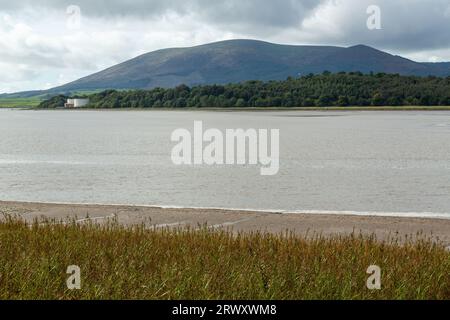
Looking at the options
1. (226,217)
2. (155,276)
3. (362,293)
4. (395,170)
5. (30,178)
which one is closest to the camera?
(362,293)

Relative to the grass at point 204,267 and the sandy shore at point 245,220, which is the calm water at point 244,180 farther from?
the grass at point 204,267

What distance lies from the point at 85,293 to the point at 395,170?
135 ft

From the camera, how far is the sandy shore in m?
21.5

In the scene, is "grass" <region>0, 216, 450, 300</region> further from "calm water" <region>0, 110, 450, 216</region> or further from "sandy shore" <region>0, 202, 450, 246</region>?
"calm water" <region>0, 110, 450, 216</region>

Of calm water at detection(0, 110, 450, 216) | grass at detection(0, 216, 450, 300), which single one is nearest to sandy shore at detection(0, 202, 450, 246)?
calm water at detection(0, 110, 450, 216)

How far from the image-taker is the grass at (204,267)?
10.5m

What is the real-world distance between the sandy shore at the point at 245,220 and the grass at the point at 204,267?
606 cm

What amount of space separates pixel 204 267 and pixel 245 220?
11439 millimetres

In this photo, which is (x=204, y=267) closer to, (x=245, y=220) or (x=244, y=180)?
(x=245, y=220)

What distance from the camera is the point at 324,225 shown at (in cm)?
2241

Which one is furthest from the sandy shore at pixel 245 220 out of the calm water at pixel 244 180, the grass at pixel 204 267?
the grass at pixel 204 267

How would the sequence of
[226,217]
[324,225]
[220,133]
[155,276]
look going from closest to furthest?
[155,276]
[324,225]
[226,217]
[220,133]
